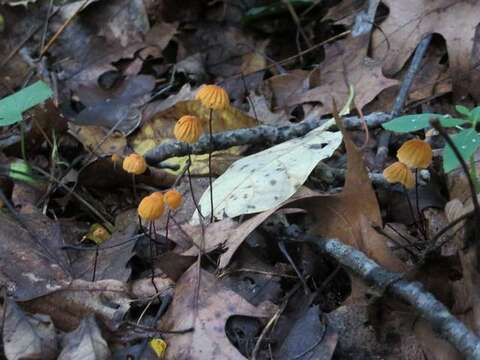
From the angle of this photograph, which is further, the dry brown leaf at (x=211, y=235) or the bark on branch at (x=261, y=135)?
the bark on branch at (x=261, y=135)

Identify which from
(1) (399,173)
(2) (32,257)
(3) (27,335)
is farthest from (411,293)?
(2) (32,257)

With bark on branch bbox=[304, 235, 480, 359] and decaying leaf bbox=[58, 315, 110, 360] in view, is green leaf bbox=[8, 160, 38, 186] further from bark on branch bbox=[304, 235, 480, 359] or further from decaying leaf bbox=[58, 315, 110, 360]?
bark on branch bbox=[304, 235, 480, 359]

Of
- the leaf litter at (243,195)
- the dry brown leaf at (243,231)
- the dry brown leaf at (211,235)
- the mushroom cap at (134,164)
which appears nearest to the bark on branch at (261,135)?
the leaf litter at (243,195)

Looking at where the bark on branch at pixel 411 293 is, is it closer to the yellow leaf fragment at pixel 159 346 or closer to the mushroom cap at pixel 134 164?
the yellow leaf fragment at pixel 159 346

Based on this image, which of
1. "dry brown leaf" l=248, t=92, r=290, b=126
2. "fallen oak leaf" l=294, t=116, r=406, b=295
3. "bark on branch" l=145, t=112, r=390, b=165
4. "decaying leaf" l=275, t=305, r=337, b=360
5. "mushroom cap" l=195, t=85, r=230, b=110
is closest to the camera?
"decaying leaf" l=275, t=305, r=337, b=360

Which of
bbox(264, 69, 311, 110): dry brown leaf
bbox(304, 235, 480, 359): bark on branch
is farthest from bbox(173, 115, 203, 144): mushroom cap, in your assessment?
bbox(264, 69, 311, 110): dry brown leaf

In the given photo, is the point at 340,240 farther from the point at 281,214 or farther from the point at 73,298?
the point at 73,298
